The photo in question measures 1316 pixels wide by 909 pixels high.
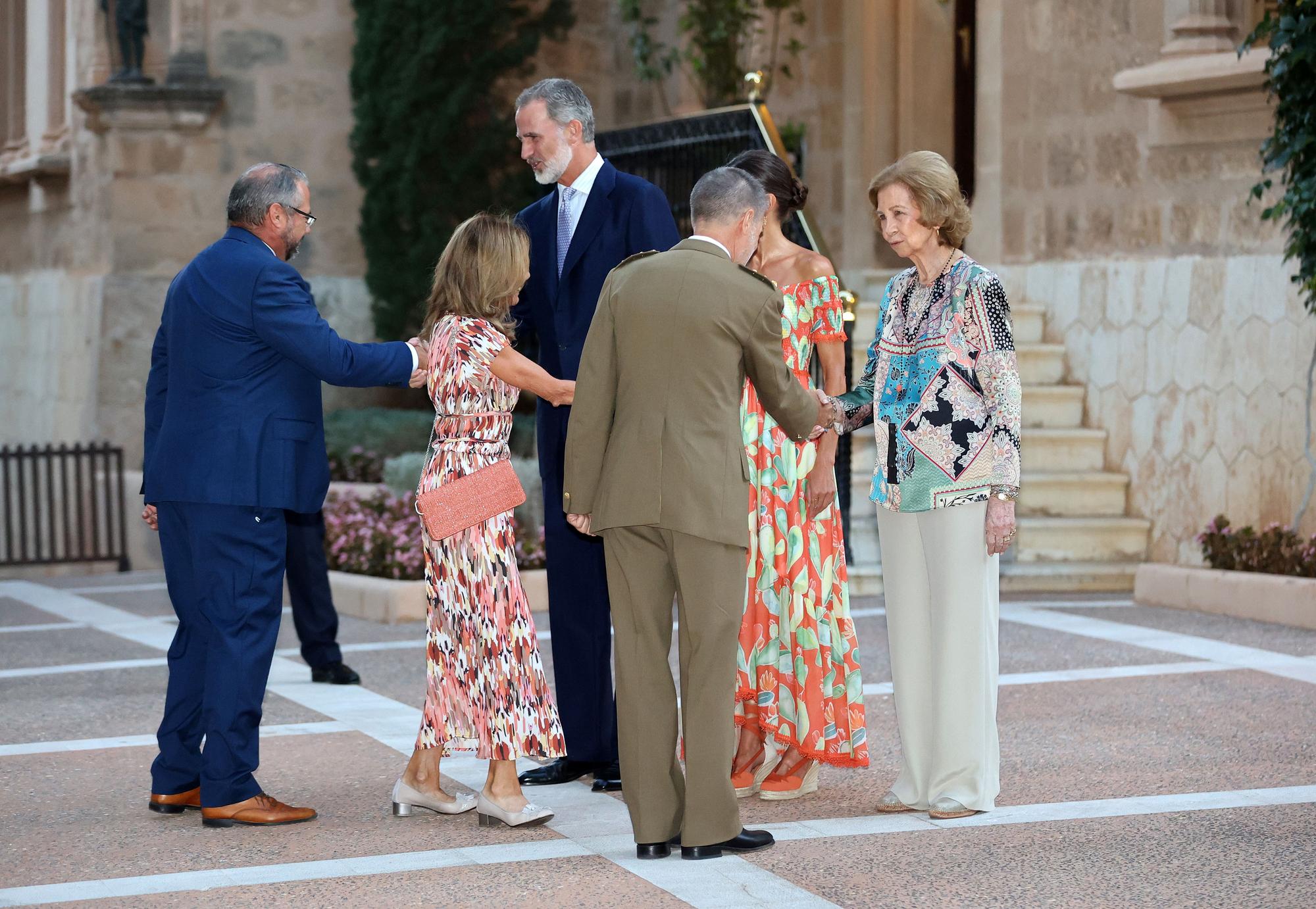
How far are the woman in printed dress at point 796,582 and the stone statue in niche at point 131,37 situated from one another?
10921mm

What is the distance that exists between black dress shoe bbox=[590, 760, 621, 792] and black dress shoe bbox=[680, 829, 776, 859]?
2.87 ft

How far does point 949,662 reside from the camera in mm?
5180

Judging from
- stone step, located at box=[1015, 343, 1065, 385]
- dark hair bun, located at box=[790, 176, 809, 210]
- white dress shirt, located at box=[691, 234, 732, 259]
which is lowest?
white dress shirt, located at box=[691, 234, 732, 259]

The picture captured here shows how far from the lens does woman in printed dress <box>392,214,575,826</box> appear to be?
5.11 m

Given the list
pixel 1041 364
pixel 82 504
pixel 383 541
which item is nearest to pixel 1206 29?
pixel 1041 364

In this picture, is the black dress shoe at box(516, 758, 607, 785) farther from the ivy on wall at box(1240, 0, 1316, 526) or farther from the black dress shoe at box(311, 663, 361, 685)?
the ivy on wall at box(1240, 0, 1316, 526)

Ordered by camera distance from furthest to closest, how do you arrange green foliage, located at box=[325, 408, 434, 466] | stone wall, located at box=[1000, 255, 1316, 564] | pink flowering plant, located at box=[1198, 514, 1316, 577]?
green foliage, located at box=[325, 408, 434, 466]
stone wall, located at box=[1000, 255, 1316, 564]
pink flowering plant, located at box=[1198, 514, 1316, 577]

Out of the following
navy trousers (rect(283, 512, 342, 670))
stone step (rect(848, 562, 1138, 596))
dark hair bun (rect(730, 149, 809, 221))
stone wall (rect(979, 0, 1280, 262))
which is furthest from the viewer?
stone wall (rect(979, 0, 1280, 262))

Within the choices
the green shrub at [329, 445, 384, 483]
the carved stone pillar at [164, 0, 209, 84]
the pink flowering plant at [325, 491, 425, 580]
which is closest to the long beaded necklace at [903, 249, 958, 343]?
the pink flowering plant at [325, 491, 425, 580]

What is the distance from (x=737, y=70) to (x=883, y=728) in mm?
9059

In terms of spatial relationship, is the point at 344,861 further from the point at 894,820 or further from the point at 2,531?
the point at 2,531

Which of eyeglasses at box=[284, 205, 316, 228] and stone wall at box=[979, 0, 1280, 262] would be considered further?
stone wall at box=[979, 0, 1280, 262]

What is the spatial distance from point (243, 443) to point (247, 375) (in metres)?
0.20

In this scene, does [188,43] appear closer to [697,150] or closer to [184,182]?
[184,182]
